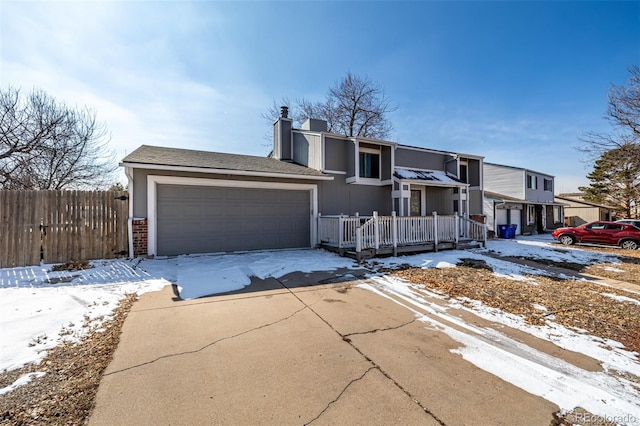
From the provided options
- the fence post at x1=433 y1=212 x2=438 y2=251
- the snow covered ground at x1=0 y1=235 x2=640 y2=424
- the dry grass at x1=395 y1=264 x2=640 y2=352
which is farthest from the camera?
the fence post at x1=433 y1=212 x2=438 y2=251

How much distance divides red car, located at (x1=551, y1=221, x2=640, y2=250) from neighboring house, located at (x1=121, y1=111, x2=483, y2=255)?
6.02 metres

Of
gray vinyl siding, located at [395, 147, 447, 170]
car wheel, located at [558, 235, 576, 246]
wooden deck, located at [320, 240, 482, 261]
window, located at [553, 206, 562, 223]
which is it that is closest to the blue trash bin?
car wheel, located at [558, 235, 576, 246]

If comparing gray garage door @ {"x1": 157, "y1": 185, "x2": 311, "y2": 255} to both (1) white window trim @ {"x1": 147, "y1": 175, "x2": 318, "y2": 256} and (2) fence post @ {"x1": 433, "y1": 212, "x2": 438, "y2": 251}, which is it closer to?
(1) white window trim @ {"x1": 147, "y1": 175, "x2": 318, "y2": 256}

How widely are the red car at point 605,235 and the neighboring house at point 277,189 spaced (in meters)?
6.02

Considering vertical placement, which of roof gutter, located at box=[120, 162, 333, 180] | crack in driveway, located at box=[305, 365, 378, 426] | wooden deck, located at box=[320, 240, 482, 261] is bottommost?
crack in driveway, located at box=[305, 365, 378, 426]

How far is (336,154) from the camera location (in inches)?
454

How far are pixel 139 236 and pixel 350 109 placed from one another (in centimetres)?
1892

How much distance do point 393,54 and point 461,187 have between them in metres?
6.88

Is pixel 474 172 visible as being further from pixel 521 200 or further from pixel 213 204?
pixel 213 204

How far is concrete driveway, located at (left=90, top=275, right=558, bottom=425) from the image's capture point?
6.63ft

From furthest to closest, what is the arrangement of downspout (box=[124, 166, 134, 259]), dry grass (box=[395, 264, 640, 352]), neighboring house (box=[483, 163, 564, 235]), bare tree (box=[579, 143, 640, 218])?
neighboring house (box=[483, 163, 564, 235]) → bare tree (box=[579, 143, 640, 218]) → downspout (box=[124, 166, 134, 259]) → dry grass (box=[395, 264, 640, 352])

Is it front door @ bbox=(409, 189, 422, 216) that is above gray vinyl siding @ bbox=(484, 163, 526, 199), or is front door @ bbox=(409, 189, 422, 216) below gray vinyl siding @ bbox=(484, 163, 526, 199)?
below

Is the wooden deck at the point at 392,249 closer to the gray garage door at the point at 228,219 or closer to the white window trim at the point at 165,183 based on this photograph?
the gray garage door at the point at 228,219

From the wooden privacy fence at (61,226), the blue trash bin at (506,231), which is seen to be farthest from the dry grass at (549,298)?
the blue trash bin at (506,231)
